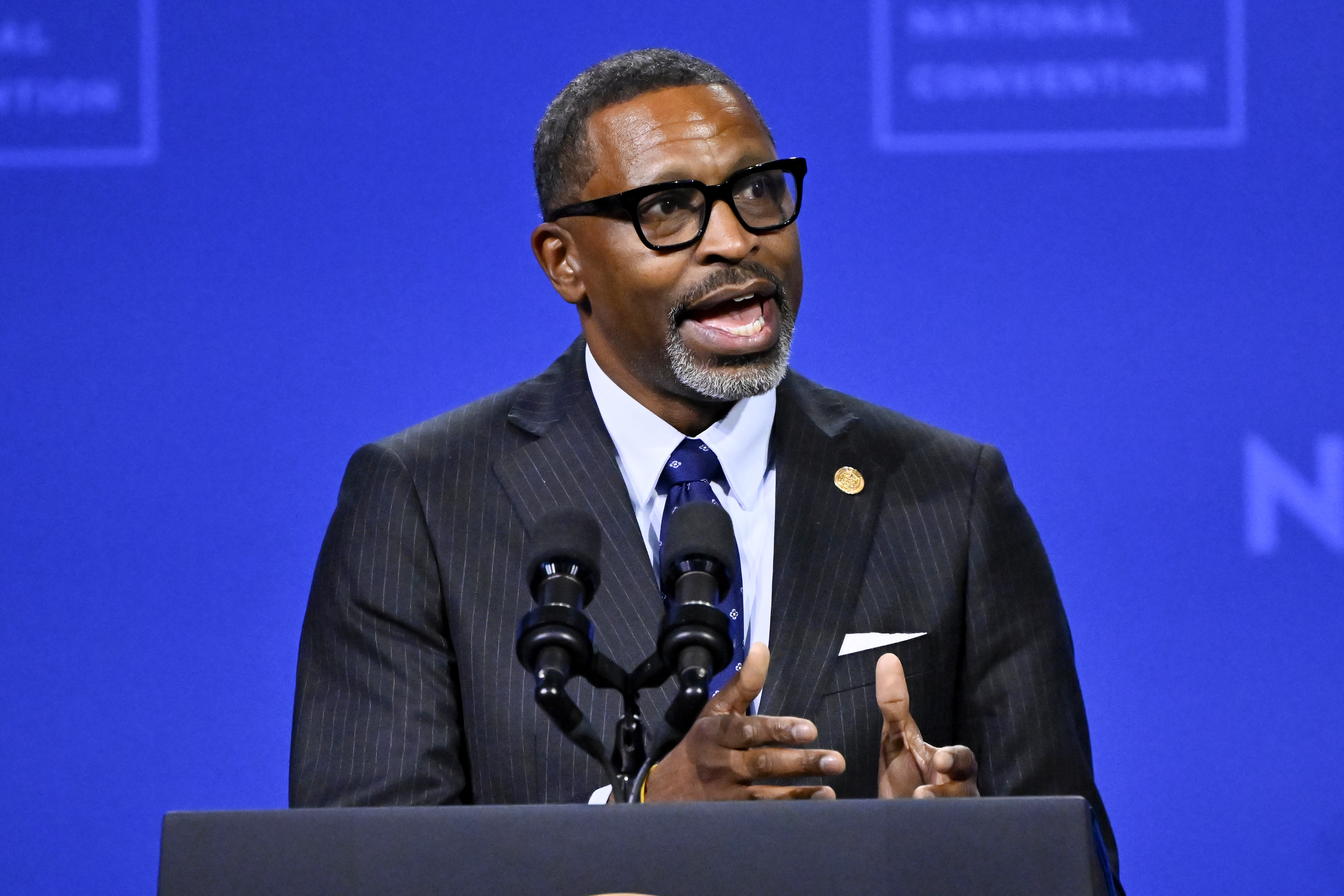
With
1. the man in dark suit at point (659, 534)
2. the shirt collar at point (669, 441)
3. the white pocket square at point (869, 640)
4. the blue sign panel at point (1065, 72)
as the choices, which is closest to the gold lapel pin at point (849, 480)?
the man in dark suit at point (659, 534)

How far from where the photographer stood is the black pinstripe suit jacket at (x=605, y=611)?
2021 mm

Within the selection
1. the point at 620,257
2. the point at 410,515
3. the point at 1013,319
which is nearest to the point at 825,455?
the point at 620,257

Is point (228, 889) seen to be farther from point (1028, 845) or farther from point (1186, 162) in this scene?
point (1186, 162)

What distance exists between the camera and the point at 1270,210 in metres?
2.98

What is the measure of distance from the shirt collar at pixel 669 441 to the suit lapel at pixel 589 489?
0.07 feet

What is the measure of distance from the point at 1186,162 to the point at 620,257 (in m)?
1.35

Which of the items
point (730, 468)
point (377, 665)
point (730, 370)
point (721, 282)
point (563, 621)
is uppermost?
point (721, 282)

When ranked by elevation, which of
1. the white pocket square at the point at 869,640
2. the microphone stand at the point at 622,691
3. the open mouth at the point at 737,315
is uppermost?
the open mouth at the point at 737,315

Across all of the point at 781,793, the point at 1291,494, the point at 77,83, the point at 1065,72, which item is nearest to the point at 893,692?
the point at 781,793

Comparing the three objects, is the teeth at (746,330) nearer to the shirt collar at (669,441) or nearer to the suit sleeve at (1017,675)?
the shirt collar at (669,441)

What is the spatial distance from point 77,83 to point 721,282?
1.55m

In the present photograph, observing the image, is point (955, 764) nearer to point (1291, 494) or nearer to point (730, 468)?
point (730, 468)

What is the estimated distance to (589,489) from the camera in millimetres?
2164

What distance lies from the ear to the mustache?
20 cm
